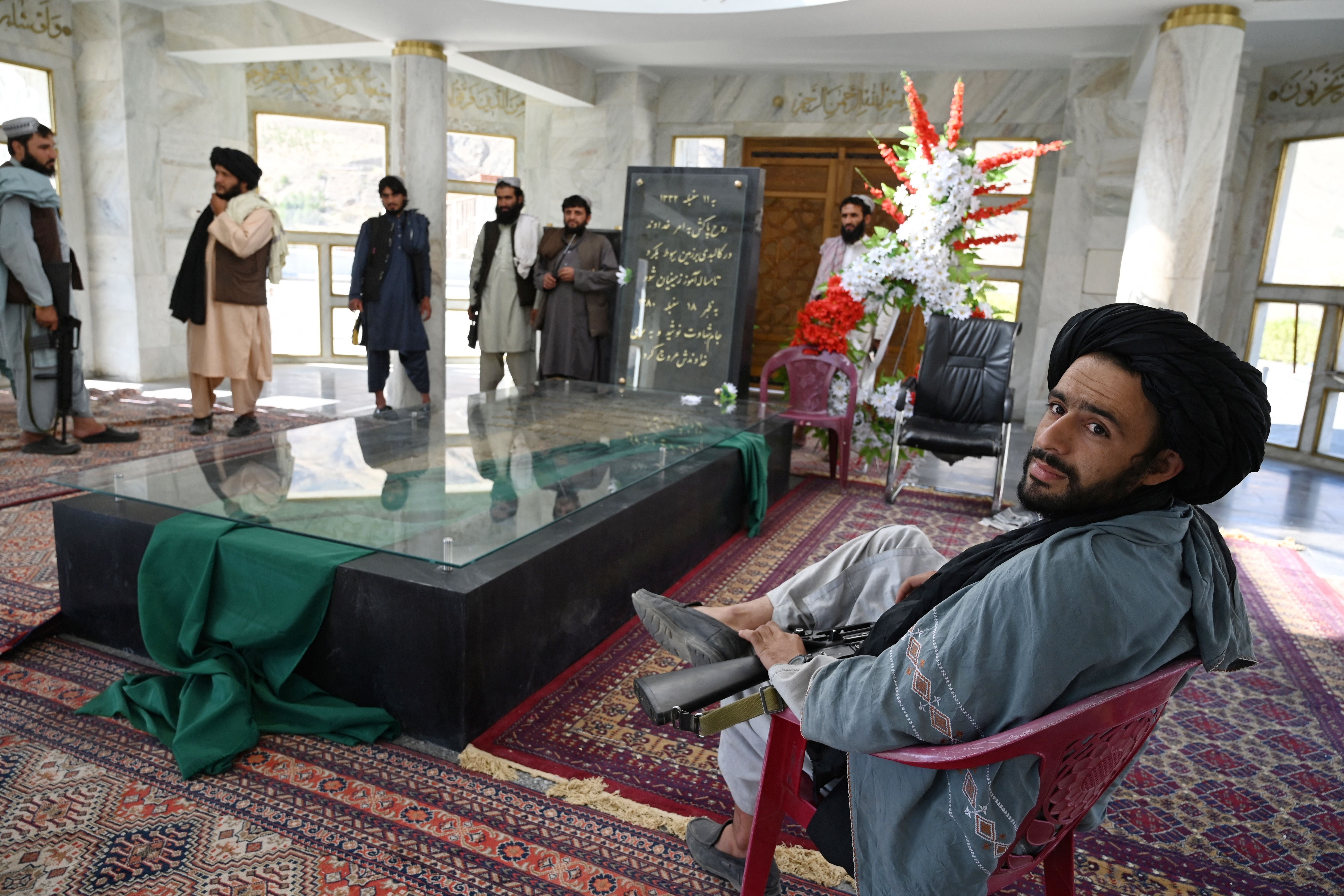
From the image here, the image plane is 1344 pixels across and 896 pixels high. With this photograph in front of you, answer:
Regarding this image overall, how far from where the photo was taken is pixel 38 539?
328 centimetres

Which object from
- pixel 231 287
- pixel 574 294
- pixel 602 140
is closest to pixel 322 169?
pixel 602 140

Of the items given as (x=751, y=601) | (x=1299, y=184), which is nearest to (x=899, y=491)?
(x=751, y=601)

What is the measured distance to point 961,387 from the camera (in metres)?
4.66

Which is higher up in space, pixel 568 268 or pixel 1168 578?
pixel 568 268

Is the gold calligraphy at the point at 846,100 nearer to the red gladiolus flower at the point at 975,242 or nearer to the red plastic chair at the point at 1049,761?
the red gladiolus flower at the point at 975,242

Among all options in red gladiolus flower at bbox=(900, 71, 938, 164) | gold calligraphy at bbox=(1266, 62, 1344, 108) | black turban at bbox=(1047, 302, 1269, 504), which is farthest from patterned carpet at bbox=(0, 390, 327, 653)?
gold calligraphy at bbox=(1266, 62, 1344, 108)

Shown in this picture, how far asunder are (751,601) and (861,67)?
7.00 m

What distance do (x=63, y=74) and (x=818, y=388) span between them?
20.2 feet

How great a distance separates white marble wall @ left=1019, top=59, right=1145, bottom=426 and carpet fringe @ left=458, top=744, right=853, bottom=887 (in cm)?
543

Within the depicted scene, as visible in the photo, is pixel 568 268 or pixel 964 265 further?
pixel 568 268

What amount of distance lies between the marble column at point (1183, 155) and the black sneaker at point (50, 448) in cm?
572

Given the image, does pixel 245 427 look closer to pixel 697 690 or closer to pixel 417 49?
pixel 417 49

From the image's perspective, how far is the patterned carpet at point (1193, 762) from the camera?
5.90ft

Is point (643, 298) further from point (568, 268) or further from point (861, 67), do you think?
point (861, 67)
